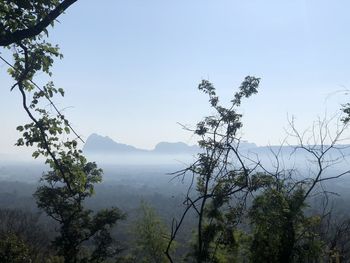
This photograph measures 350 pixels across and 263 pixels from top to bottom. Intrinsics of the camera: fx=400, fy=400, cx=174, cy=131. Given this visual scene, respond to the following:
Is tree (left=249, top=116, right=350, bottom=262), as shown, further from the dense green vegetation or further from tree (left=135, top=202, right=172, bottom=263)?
tree (left=135, top=202, right=172, bottom=263)

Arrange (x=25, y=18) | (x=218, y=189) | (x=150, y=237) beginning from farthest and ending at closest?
(x=150, y=237)
(x=218, y=189)
(x=25, y=18)

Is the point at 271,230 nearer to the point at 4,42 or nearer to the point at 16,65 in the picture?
the point at 16,65

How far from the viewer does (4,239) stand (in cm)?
2072

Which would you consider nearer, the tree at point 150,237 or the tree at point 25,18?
the tree at point 25,18

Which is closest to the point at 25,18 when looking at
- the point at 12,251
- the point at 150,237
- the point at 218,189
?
the point at 218,189

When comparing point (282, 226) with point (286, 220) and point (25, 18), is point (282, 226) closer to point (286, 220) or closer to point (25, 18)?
point (286, 220)

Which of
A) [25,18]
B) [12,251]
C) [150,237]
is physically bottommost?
[150,237]

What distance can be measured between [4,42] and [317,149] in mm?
7259

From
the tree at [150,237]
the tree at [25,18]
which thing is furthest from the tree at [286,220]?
the tree at [150,237]

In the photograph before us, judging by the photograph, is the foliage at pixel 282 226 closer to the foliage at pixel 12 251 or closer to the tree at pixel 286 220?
the tree at pixel 286 220

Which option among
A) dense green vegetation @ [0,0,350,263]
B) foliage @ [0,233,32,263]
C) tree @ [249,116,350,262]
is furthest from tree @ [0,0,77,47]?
foliage @ [0,233,32,263]

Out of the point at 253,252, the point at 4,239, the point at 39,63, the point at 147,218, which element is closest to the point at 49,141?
the point at 39,63

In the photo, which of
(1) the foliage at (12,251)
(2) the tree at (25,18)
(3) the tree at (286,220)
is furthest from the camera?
(1) the foliage at (12,251)

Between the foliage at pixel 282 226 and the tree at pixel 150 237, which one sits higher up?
the foliage at pixel 282 226
